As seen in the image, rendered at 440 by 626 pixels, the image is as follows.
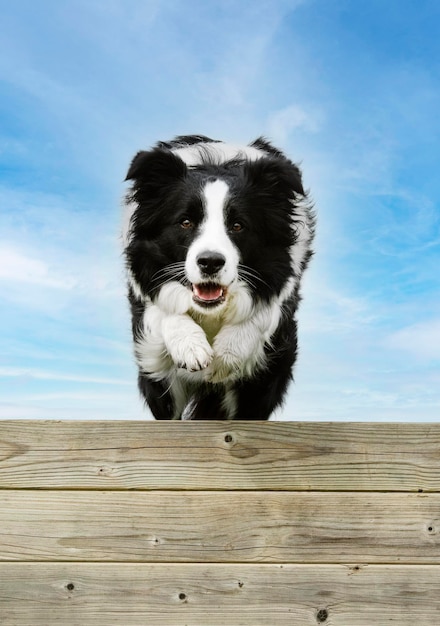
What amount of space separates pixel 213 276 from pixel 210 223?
0.24 m

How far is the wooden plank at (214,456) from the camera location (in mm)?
2629

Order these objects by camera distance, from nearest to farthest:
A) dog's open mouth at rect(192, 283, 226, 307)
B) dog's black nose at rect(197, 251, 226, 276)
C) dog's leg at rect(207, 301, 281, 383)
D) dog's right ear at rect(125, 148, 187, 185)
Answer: dog's black nose at rect(197, 251, 226, 276), dog's open mouth at rect(192, 283, 226, 307), dog's leg at rect(207, 301, 281, 383), dog's right ear at rect(125, 148, 187, 185)

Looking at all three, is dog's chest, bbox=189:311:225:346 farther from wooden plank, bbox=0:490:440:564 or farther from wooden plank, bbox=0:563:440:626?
wooden plank, bbox=0:563:440:626

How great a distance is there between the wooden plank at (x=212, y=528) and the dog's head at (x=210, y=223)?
84 cm

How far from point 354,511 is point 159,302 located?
3.95 ft

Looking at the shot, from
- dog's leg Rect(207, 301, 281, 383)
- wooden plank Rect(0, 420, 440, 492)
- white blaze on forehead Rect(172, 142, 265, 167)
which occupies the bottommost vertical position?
wooden plank Rect(0, 420, 440, 492)

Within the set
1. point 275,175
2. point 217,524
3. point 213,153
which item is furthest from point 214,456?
point 213,153

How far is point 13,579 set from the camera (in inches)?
101

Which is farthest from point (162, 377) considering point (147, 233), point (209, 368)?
point (147, 233)

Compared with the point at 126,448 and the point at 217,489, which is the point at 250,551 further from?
the point at 126,448

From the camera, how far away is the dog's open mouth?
3.05 meters

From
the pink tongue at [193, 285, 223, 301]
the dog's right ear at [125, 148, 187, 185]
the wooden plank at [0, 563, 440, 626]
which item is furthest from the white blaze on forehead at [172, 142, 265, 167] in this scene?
the wooden plank at [0, 563, 440, 626]

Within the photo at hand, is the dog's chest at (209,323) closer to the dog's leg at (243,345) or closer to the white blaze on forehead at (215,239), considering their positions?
the dog's leg at (243,345)

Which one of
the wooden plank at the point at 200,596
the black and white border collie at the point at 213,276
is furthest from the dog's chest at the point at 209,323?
the wooden plank at the point at 200,596
